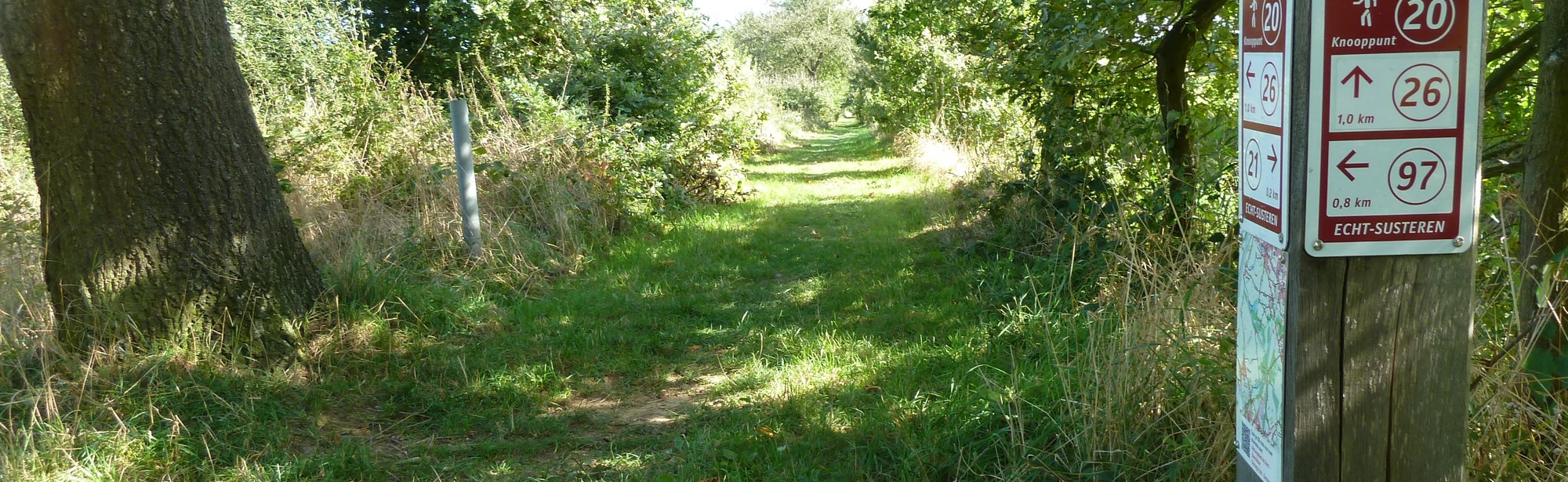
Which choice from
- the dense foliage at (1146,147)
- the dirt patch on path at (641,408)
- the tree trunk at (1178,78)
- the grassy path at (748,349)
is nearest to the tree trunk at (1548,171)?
the dense foliage at (1146,147)

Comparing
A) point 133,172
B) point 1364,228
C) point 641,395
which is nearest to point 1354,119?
point 1364,228

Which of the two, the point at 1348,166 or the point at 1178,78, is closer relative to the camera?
the point at 1348,166

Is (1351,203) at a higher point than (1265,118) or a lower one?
lower

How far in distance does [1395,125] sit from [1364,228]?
0.60 ft

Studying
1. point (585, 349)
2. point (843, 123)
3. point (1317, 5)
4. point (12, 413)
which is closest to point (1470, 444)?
point (1317, 5)

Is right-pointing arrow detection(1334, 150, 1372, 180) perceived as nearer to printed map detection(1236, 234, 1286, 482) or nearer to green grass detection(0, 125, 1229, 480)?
printed map detection(1236, 234, 1286, 482)

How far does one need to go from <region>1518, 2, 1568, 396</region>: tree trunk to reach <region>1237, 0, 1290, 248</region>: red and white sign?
1277mm

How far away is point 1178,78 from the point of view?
634cm

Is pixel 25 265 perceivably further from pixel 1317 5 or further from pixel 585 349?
pixel 1317 5

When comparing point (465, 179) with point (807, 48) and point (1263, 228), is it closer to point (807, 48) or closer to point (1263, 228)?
point (1263, 228)

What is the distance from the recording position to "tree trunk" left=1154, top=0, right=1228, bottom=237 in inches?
234

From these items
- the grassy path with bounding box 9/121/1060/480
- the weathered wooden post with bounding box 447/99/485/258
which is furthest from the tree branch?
the weathered wooden post with bounding box 447/99/485/258

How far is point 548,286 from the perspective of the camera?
7.48m

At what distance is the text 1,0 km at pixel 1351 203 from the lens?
172 centimetres
